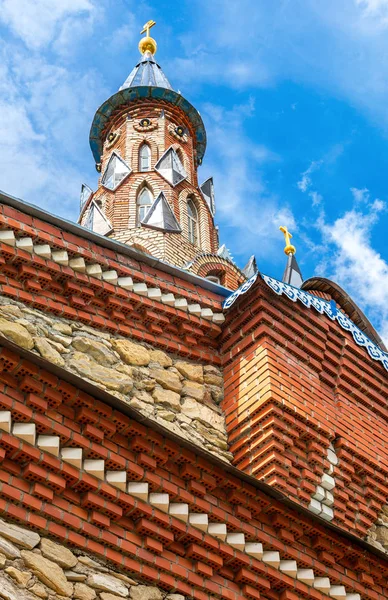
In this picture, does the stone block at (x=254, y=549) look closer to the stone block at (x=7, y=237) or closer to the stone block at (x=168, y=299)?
the stone block at (x=168, y=299)

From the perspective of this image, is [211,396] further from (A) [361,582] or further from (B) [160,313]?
(A) [361,582]

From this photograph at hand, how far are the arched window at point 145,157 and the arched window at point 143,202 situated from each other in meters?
0.61

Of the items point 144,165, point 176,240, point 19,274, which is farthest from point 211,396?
point 144,165

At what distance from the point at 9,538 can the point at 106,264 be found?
2980mm

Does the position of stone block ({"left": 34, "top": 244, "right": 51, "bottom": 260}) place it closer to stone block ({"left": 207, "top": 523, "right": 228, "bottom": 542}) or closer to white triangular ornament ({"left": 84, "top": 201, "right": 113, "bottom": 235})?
stone block ({"left": 207, "top": 523, "right": 228, "bottom": 542})

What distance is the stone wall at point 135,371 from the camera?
262 inches

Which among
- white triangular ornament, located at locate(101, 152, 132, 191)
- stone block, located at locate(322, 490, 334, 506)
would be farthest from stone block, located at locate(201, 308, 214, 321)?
white triangular ornament, located at locate(101, 152, 132, 191)

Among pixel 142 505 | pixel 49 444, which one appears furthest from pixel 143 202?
pixel 49 444

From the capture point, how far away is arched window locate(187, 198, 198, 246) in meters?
15.6

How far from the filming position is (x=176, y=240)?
1455 cm

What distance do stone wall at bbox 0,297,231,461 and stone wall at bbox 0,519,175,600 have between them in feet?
5.43

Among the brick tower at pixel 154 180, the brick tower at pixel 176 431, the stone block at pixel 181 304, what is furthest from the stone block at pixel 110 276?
the brick tower at pixel 154 180

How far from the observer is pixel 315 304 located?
816 cm

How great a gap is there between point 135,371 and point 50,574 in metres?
2.37
